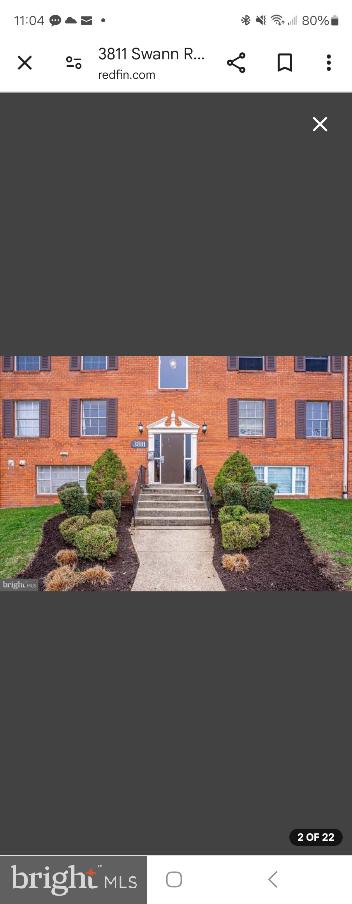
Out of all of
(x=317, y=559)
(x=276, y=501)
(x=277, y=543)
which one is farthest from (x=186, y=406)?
(x=317, y=559)

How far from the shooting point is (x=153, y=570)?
3953 millimetres

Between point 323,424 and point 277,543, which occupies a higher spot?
point 323,424

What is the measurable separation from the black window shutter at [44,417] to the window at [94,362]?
38.2 inches

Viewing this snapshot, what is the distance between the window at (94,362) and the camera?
431 cm

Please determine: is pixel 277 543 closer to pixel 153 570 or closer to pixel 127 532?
pixel 153 570

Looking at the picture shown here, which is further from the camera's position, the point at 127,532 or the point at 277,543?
the point at 127,532

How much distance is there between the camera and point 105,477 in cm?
520

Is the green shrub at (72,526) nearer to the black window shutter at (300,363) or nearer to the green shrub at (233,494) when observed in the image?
the green shrub at (233,494)

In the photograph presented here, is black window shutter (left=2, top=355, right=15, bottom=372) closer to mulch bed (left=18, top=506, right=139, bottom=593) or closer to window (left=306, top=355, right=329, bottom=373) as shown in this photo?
mulch bed (left=18, top=506, right=139, bottom=593)

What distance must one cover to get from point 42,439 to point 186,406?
2182mm

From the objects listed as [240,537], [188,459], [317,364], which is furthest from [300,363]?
[240,537]

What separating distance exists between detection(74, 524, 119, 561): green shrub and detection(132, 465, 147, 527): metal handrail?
0.76 m

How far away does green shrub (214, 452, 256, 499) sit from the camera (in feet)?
17.5

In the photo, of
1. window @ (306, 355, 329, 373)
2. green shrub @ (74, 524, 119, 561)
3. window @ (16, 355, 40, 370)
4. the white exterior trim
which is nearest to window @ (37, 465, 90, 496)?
green shrub @ (74, 524, 119, 561)
